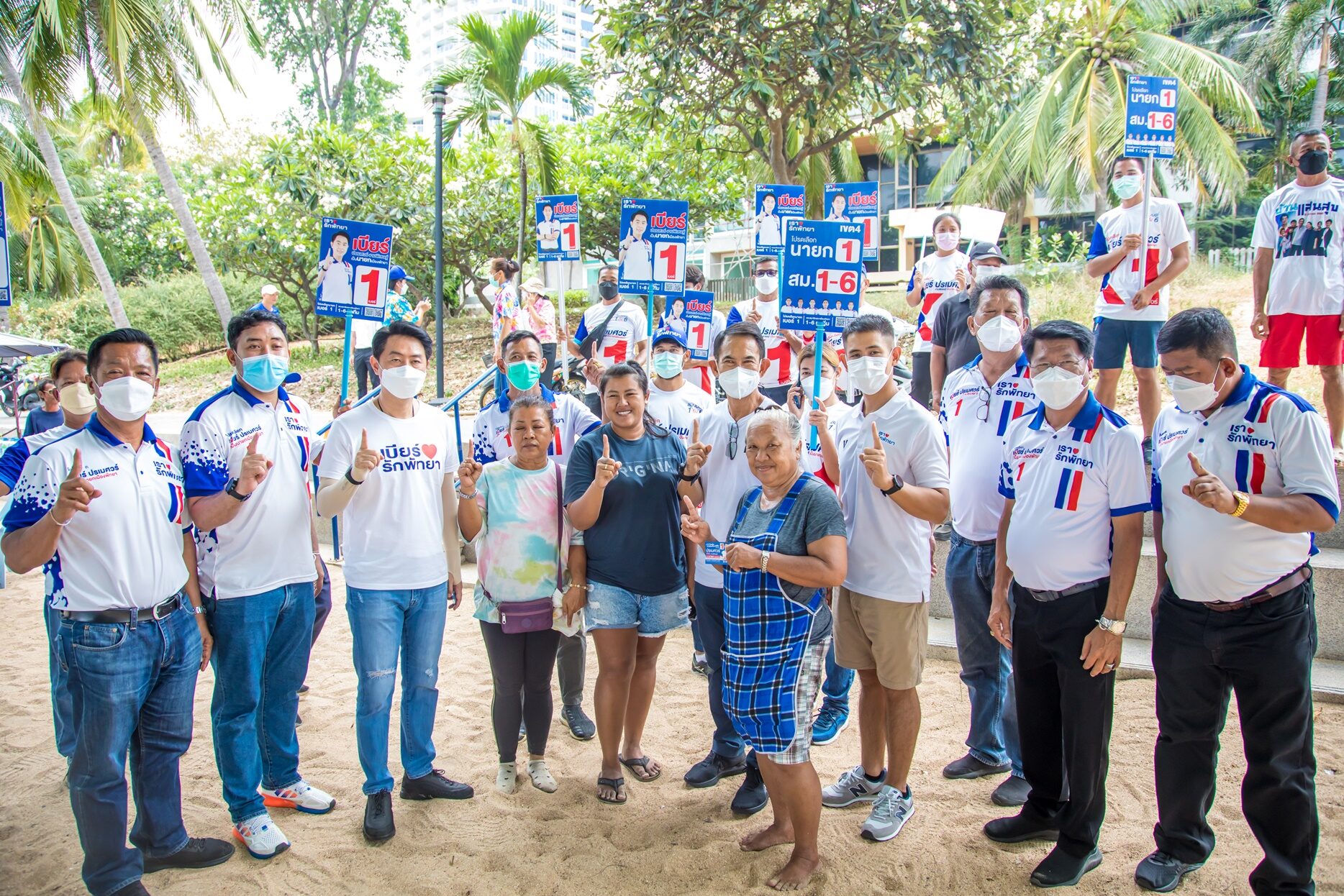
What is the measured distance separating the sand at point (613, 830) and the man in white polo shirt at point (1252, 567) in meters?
0.60

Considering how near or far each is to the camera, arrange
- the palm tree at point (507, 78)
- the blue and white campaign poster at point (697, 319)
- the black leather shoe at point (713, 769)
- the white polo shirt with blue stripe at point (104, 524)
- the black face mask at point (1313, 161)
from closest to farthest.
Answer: the white polo shirt with blue stripe at point (104, 524) < the black leather shoe at point (713, 769) < the black face mask at point (1313, 161) < the blue and white campaign poster at point (697, 319) < the palm tree at point (507, 78)

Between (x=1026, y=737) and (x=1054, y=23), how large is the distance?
872 cm

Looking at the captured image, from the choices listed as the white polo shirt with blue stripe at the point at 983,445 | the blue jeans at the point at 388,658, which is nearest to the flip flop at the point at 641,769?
the blue jeans at the point at 388,658

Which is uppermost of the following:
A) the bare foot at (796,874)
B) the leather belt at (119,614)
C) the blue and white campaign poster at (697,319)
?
the blue and white campaign poster at (697,319)

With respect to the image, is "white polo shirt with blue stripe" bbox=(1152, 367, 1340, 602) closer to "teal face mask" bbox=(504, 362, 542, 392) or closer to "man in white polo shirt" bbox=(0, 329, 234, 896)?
"teal face mask" bbox=(504, 362, 542, 392)

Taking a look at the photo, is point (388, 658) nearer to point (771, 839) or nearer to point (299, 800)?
point (299, 800)

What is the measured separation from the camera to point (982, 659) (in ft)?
14.3

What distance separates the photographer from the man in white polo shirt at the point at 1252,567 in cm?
301

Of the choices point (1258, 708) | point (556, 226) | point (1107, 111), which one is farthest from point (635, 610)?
point (1107, 111)

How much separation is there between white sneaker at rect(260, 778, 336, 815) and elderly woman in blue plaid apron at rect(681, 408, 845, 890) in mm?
2133

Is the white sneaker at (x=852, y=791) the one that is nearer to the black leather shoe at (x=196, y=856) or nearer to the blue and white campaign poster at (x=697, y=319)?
the black leather shoe at (x=196, y=856)

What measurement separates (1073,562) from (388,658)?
2.91 m

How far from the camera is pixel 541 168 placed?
49.6ft

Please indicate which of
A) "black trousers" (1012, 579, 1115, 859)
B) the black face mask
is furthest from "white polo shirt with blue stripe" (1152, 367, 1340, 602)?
the black face mask
